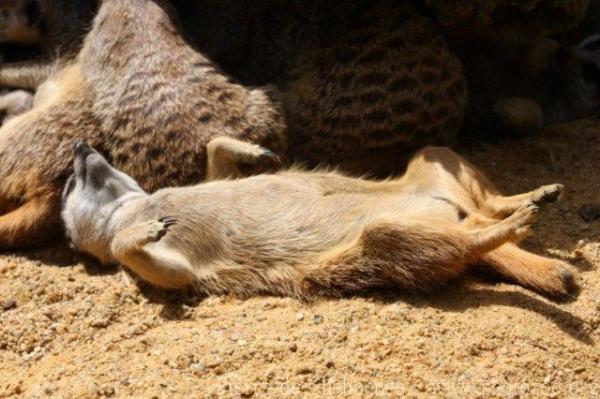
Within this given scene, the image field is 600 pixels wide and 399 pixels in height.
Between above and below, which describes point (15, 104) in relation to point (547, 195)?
below

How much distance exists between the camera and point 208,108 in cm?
347

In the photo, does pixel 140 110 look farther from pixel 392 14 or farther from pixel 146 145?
pixel 392 14

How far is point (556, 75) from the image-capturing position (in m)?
4.46

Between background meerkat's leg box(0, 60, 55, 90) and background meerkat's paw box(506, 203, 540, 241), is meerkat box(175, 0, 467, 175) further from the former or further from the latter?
background meerkat's leg box(0, 60, 55, 90)

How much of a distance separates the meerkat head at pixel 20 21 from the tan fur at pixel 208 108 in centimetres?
60

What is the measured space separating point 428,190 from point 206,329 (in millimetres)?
1020

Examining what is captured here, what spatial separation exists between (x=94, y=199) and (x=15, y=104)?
3.73ft

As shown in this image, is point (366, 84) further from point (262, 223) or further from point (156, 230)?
point (156, 230)

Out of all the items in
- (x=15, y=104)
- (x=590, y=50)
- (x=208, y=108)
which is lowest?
(x=15, y=104)

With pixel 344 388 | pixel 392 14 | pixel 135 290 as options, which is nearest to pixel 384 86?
pixel 392 14

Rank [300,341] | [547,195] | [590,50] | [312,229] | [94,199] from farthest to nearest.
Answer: [590,50] < [94,199] < [312,229] < [547,195] < [300,341]

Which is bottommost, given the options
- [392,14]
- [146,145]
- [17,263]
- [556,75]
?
[17,263]

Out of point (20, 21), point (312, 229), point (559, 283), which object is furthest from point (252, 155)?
point (20, 21)

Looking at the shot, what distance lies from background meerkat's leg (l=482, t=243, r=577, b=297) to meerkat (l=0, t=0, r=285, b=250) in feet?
3.47
